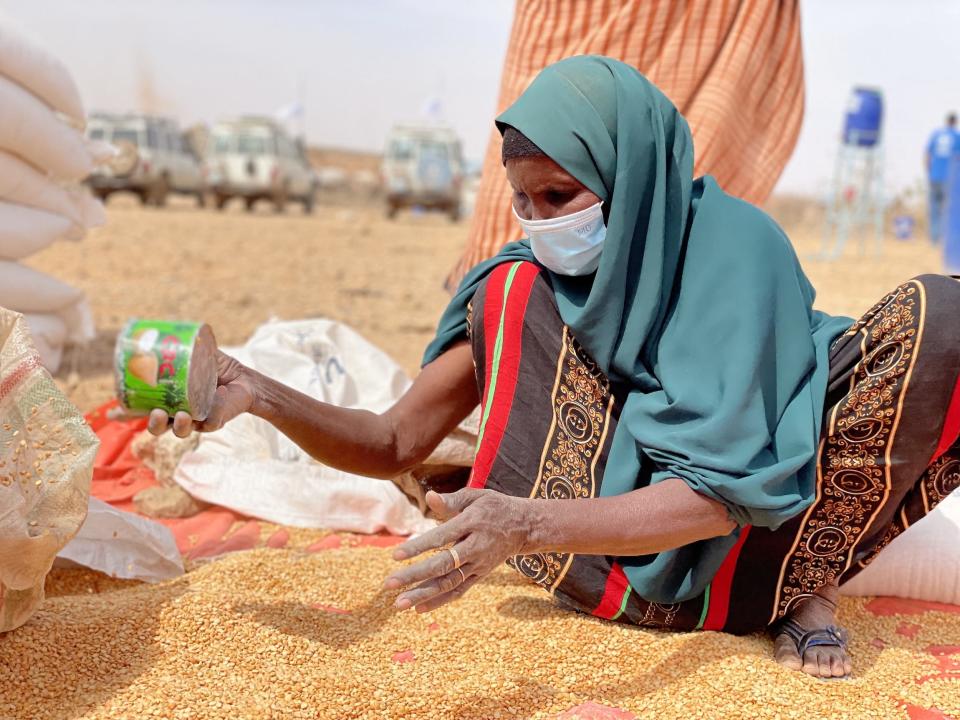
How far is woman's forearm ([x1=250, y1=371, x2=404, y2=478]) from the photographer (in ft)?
7.11

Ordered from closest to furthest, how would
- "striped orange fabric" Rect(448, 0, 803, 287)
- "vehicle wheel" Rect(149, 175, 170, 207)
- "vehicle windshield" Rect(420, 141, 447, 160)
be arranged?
"striped orange fabric" Rect(448, 0, 803, 287) → "vehicle wheel" Rect(149, 175, 170, 207) → "vehicle windshield" Rect(420, 141, 447, 160)

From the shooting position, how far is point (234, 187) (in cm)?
2084

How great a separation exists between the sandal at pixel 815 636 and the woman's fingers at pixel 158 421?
4.63ft

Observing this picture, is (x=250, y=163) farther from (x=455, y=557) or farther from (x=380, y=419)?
(x=455, y=557)

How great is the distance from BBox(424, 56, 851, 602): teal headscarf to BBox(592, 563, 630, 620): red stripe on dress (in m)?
0.03

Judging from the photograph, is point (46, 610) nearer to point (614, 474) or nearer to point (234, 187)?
point (614, 474)

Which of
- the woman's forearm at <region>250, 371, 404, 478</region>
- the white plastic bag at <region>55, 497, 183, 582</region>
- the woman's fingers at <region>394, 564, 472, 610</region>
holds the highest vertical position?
the woman's fingers at <region>394, 564, 472, 610</region>

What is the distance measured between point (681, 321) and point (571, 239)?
0.29m

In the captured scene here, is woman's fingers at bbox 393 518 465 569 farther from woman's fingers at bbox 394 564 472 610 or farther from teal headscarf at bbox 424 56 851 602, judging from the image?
teal headscarf at bbox 424 56 851 602

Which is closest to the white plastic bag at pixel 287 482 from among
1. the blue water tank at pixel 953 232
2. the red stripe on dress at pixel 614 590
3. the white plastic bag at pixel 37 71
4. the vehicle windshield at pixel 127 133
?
the red stripe on dress at pixel 614 590

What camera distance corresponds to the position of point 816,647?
2105 millimetres

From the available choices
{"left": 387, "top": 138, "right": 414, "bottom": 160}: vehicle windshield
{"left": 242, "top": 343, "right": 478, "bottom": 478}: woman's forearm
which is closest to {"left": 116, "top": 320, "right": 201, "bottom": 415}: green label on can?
{"left": 242, "top": 343, "right": 478, "bottom": 478}: woman's forearm

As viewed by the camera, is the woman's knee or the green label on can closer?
the green label on can

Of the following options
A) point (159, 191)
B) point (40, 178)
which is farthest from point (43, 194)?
point (159, 191)
